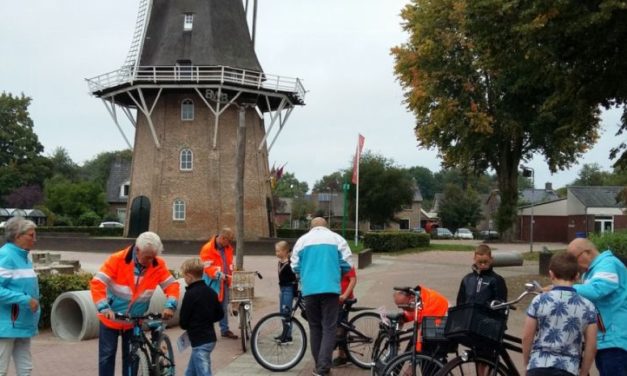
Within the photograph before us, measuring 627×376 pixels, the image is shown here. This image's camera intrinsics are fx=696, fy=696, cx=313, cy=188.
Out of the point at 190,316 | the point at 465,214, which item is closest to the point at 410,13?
the point at 190,316

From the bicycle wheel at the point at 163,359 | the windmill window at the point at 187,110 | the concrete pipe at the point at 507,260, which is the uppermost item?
the windmill window at the point at 187,110

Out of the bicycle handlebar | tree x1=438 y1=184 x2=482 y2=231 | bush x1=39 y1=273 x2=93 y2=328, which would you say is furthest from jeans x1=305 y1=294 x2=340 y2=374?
tree x1=438 y1=184 x2=482 y2=231

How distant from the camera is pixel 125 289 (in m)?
6.52

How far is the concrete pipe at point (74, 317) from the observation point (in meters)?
10.4

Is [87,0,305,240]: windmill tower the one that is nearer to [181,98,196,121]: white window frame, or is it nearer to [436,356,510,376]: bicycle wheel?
[181,98,196,121]: white window frame

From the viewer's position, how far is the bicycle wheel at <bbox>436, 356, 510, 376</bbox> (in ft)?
19.1

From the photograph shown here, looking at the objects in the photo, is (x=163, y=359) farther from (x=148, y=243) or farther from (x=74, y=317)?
(x=74, y=317)

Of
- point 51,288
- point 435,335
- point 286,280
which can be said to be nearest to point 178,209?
point 51,288

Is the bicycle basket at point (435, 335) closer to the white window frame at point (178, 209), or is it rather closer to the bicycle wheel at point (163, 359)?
the bicycle wheel at point (163, 359)

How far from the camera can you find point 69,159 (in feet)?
374

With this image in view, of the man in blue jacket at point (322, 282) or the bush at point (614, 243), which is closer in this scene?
the man in blue jacket at point (322, 282)

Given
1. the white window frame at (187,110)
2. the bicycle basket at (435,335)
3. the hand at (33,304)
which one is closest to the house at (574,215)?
the white window frame at (187,110)

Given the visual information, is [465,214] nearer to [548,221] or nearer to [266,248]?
[548,221]

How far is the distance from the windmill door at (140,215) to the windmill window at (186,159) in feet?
9.71
